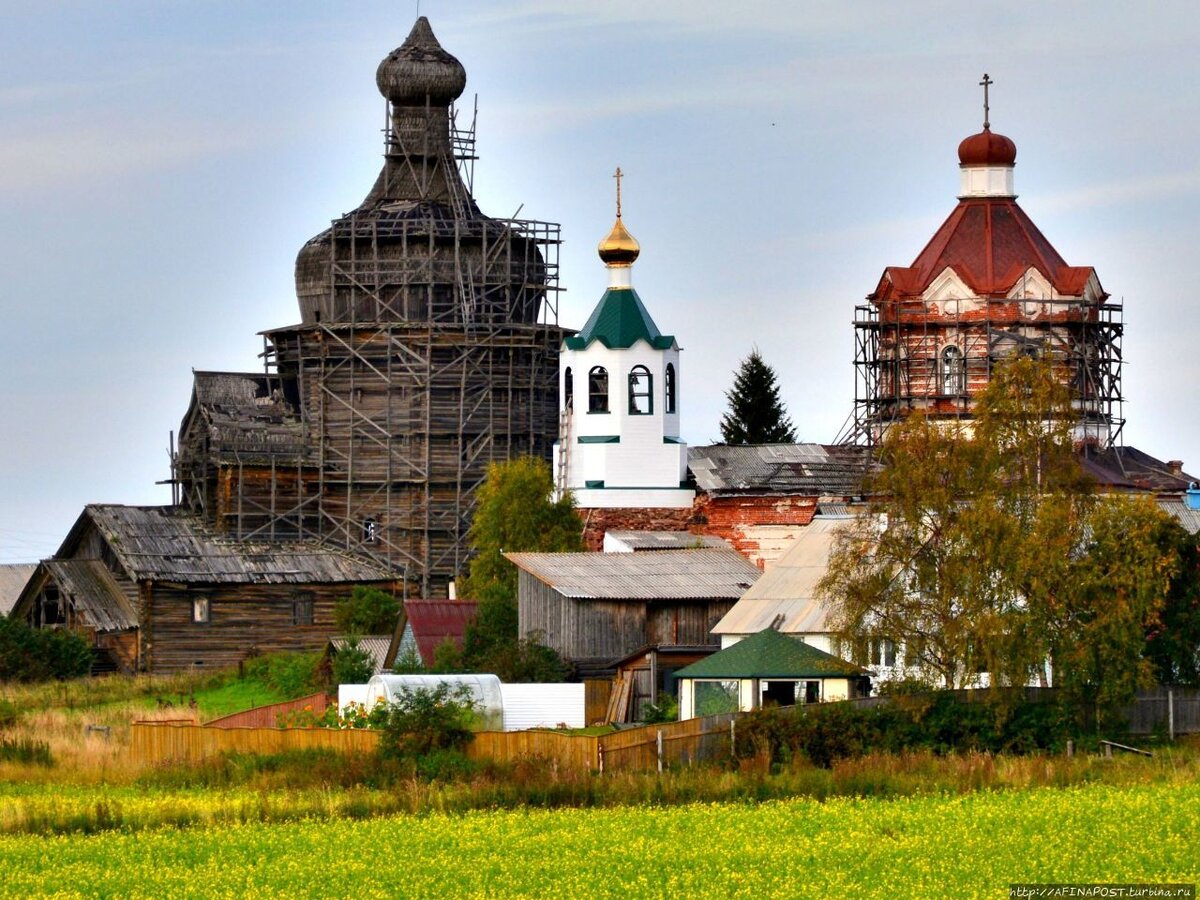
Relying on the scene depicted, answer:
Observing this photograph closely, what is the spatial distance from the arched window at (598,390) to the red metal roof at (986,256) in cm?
866

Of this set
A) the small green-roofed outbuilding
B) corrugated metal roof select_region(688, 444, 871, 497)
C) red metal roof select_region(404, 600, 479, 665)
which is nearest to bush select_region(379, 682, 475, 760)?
the small green-roofed outbuilding

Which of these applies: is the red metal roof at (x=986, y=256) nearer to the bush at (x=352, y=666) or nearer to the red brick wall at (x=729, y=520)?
the red brick wall at (x=729, y=520)

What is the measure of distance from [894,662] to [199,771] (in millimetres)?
12461

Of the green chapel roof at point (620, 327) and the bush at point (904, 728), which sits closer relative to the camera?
the bush at point (904, 728)

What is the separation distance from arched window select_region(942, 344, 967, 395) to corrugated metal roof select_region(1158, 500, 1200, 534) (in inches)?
291

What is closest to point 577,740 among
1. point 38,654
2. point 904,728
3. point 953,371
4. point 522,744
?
point 522,744

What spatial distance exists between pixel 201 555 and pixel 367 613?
493cm

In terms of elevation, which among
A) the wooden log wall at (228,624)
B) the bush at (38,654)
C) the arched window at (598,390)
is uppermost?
the arched window at (598,390)

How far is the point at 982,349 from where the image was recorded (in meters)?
70.8

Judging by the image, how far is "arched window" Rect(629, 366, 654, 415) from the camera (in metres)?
68.0

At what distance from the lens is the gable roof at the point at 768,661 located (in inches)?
1996

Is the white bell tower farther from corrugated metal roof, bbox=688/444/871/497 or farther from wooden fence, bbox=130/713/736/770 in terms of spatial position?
wooden fence, bbox=130/713/736/770

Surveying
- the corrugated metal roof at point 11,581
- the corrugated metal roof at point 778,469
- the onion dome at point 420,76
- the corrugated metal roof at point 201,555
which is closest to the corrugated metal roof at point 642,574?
the corrugated metal roof at point 778,469

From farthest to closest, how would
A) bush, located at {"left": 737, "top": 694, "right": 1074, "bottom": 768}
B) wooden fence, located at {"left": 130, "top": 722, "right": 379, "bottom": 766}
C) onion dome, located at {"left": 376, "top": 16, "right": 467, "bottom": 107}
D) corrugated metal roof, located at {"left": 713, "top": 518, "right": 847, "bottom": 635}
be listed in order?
onion dome, located at {"left": 376, "top": 16, "right": 467, "bottom": 107} → corrugated metal roof, located at {"left": 713, "top": 518, "right": 847, "bottom": 635} → wooden fence, located at {"left": 130, "top": 722, "right": 379, "bottom": 766} → bush, located at {"left": 737, "top": 694, "right": 1074, "bottom": 768}
